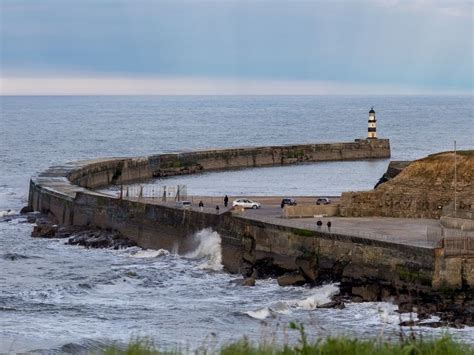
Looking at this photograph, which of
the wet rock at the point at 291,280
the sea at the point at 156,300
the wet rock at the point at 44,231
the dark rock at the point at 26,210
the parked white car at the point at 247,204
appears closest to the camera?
the sea at the point at 156,300

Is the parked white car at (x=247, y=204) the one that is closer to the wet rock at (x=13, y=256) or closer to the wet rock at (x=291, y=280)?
the wet rock at (x=13, y=256)

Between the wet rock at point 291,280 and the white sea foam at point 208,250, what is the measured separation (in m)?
4.99

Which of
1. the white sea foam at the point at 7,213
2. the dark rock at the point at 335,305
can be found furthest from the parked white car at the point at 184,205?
the dark rock at the point at 335,305

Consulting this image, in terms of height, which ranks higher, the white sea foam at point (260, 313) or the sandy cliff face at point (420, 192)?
the sandy cliff face at point (420, 192)

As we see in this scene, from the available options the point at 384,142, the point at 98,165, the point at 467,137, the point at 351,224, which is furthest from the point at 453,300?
the point at 467,137

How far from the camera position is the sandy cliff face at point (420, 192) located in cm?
4406

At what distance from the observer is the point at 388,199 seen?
4525cm

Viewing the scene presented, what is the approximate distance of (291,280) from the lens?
39.1m

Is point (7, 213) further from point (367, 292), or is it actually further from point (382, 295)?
point (382, 295)

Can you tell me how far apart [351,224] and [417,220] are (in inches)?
102

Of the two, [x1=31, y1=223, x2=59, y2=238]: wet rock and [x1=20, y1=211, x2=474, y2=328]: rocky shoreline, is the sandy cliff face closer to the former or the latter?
[x1=20, y1=211, x2=474, y2=328]: rocky shoreline

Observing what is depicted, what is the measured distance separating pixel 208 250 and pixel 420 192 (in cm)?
840

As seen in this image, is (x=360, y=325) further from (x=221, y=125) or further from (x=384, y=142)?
(x=221, y=125)

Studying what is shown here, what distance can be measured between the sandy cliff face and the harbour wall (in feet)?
15.9
